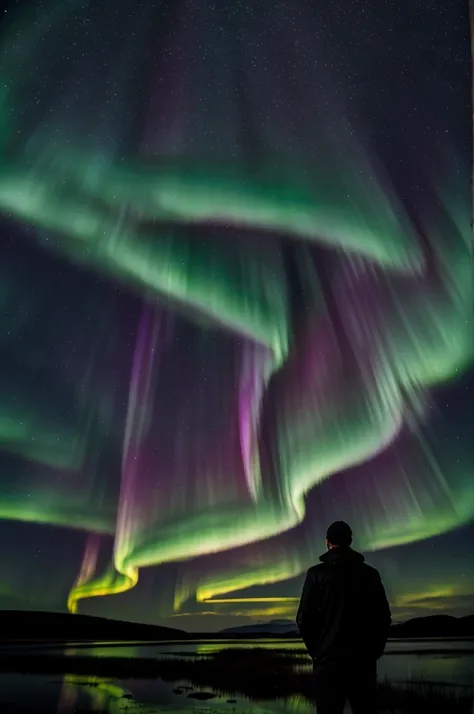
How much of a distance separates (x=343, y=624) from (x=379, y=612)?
0.17 m

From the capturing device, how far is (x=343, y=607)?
110 inches

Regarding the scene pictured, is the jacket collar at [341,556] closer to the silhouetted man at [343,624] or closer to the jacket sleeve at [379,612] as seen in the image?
the silhouetted man at [343,624]

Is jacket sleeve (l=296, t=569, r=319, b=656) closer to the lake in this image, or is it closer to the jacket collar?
the jacket collar

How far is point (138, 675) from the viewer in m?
15.3

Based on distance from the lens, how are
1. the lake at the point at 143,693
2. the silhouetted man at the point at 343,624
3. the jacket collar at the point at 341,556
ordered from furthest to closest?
the lake at the point at 143,693
the jacket collar at the point at 341,556
the silhouetted man at the point at 343,624

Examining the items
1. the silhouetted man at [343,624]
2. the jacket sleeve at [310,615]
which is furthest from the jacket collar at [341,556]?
the jacket sleeve at [310,615]

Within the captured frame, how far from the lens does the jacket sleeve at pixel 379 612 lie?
9.26 feet

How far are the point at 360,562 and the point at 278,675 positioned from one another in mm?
12854

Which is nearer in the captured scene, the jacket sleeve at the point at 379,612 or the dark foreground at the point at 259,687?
the jacket sleeve at the point at 379,612

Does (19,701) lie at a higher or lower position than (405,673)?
higher

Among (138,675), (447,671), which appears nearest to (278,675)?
(138,675)

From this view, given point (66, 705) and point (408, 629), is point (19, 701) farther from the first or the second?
point (408, 629)

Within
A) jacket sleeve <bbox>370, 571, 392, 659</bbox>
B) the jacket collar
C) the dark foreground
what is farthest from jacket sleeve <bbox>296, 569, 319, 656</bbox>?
the dark foreground

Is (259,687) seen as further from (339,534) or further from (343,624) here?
(339,534)
